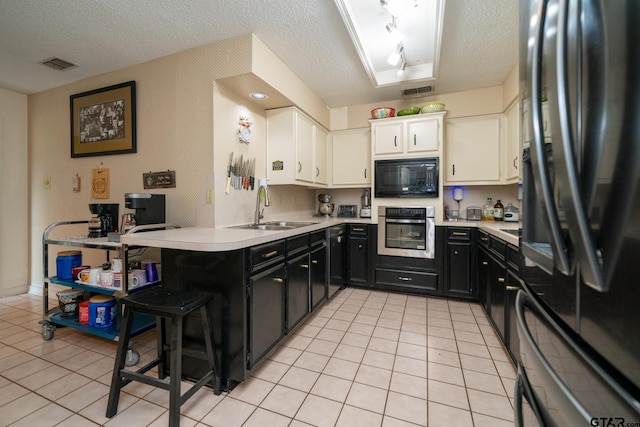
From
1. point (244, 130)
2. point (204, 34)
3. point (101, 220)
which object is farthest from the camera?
point (244, 130)

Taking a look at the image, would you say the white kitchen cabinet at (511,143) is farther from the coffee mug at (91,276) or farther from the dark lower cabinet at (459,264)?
the coffee mug at (91,276)

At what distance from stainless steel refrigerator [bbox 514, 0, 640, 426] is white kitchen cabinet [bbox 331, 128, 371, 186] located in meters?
3.17

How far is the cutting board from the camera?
111 inches

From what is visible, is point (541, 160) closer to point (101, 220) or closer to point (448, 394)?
point (448, 394)

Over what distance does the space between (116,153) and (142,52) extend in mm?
1004

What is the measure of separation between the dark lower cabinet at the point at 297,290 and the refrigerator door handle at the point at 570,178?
68.9 inches

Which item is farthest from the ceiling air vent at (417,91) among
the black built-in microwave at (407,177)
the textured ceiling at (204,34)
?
the black built-in microwave at (407,177)

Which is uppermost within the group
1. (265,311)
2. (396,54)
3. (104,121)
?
(396,54)

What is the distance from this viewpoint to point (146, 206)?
223 cm

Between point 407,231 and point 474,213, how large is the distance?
0.98m

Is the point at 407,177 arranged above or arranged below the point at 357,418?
above

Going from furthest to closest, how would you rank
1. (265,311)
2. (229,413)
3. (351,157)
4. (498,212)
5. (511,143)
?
(351,157) < (498,212) < (511,143) < (265,311) < (229,413)

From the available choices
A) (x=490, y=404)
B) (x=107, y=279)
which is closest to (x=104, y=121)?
(x=107, y=279)

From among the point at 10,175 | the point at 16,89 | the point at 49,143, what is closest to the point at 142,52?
the point at 49,143
